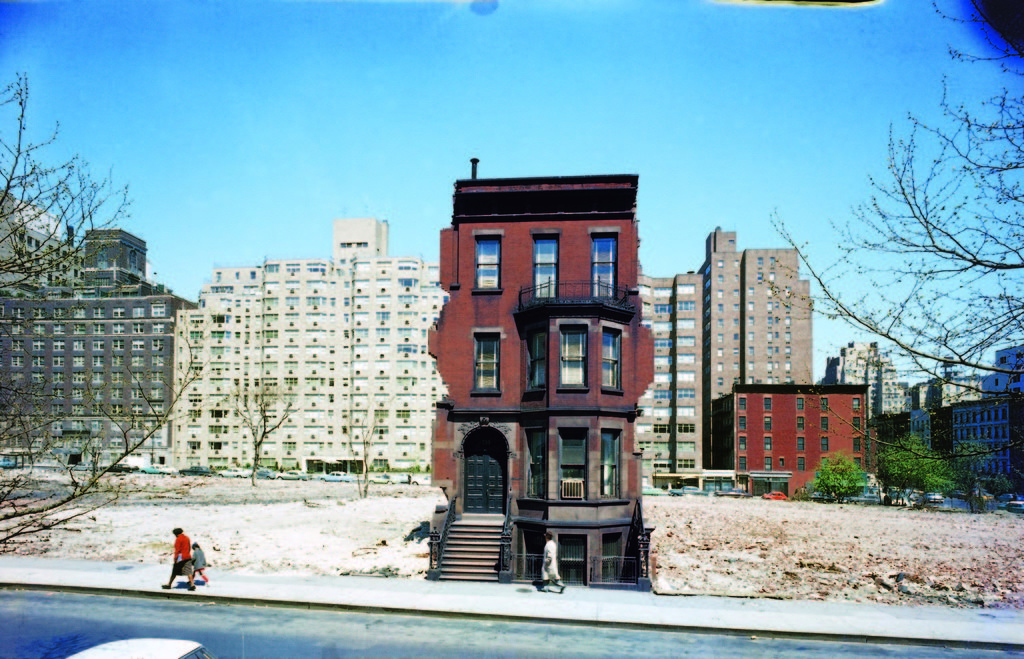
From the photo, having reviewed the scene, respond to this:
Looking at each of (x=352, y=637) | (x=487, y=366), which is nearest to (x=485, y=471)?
(x=487, y=366)

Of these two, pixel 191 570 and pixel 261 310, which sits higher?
pixel 261 310

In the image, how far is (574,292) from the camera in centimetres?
2622

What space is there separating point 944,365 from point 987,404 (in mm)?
956

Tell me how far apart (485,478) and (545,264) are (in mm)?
8638

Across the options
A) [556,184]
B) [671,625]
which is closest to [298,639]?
[671,625]

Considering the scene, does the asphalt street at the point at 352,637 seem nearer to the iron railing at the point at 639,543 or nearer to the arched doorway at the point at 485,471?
the iron railing at the point at 639,543

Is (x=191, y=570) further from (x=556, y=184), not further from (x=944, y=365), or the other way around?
(x=944, y=365)

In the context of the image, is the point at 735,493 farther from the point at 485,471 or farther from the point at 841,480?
the point at 485,471

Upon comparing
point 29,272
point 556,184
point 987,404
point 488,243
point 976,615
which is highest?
point 556,184

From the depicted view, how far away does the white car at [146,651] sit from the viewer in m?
9.81

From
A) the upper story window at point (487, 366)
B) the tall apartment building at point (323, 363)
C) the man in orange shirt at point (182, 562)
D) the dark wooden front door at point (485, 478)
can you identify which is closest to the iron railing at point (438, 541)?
the dark wooden front door at point (485, 478)

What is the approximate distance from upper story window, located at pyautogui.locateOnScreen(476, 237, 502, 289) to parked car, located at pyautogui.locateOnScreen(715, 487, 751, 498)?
6491 centimetres

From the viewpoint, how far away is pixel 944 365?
31.1ft

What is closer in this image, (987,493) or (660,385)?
(987,493)
